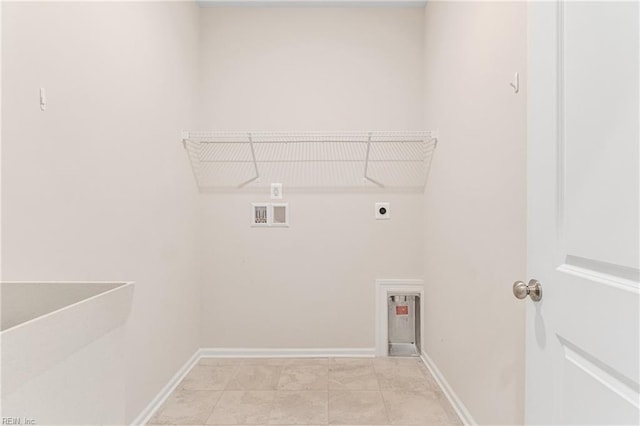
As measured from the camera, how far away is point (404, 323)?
302cm

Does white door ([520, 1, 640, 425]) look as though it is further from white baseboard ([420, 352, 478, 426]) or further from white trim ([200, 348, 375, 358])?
white trim ([200, 348, 375, 358])

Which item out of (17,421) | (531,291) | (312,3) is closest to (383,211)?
(312,3)

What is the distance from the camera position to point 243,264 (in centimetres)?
297

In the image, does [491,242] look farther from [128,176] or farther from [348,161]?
[128,176]

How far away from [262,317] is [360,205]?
3.67ft

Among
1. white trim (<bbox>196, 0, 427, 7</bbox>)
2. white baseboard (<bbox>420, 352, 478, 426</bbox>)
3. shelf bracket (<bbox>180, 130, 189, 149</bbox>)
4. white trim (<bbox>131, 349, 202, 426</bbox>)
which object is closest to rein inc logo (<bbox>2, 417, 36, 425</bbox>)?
white trim (<bbox>131, 349, 202, 426</bbox>)

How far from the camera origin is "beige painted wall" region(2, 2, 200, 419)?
1291mm

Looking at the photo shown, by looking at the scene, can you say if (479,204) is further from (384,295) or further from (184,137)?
(184,137)

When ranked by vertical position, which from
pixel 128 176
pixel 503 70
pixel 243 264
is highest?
pixel 503 70

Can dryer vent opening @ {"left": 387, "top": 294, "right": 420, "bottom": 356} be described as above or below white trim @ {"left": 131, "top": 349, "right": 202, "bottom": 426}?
above

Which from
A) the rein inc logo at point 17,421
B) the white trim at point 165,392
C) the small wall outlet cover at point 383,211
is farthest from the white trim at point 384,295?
the rein inc logo at point 17,421

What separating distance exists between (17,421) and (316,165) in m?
2.45

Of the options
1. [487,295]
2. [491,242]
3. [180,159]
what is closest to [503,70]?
[491,242]

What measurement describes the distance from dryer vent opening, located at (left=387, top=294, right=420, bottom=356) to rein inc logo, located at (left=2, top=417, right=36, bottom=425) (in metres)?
2.52
